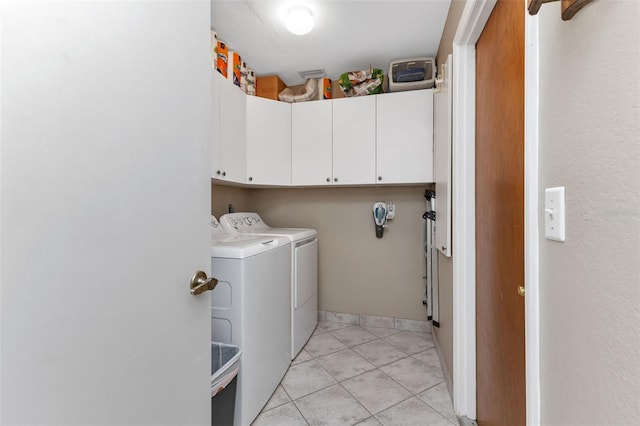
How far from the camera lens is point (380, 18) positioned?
1923mm

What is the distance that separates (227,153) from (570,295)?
2067mm

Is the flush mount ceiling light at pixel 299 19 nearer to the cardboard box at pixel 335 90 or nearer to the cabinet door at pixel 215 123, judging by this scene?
the cabinet door at pixel 215 123

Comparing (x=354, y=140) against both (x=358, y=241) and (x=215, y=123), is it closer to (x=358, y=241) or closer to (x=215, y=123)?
(x=358, y=241)

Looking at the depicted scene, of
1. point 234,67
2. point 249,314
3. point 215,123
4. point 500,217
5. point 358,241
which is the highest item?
point 234,67

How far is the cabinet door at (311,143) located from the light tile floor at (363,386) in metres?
1.44

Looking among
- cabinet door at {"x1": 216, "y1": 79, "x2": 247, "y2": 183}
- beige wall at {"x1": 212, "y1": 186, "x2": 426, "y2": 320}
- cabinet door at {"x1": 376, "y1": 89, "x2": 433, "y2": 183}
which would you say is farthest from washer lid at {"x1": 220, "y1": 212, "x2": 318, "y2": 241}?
cabinet door at {"x1": 376, "y1": 89, "x2": 433, "y2": 183}

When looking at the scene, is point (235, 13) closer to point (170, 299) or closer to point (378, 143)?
point (378, 143)

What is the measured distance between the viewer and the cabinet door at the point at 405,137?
2342 millimetres

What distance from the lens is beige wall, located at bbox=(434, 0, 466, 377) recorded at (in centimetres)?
167

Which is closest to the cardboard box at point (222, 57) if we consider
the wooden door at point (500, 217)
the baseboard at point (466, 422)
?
the wooden door at point (500, 217)

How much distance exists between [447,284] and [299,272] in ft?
3.47

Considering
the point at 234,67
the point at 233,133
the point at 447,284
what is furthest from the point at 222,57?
the point at 447,284

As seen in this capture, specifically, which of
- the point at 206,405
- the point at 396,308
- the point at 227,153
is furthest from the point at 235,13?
the point at 396,308

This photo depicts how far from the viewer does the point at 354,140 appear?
2514mm
